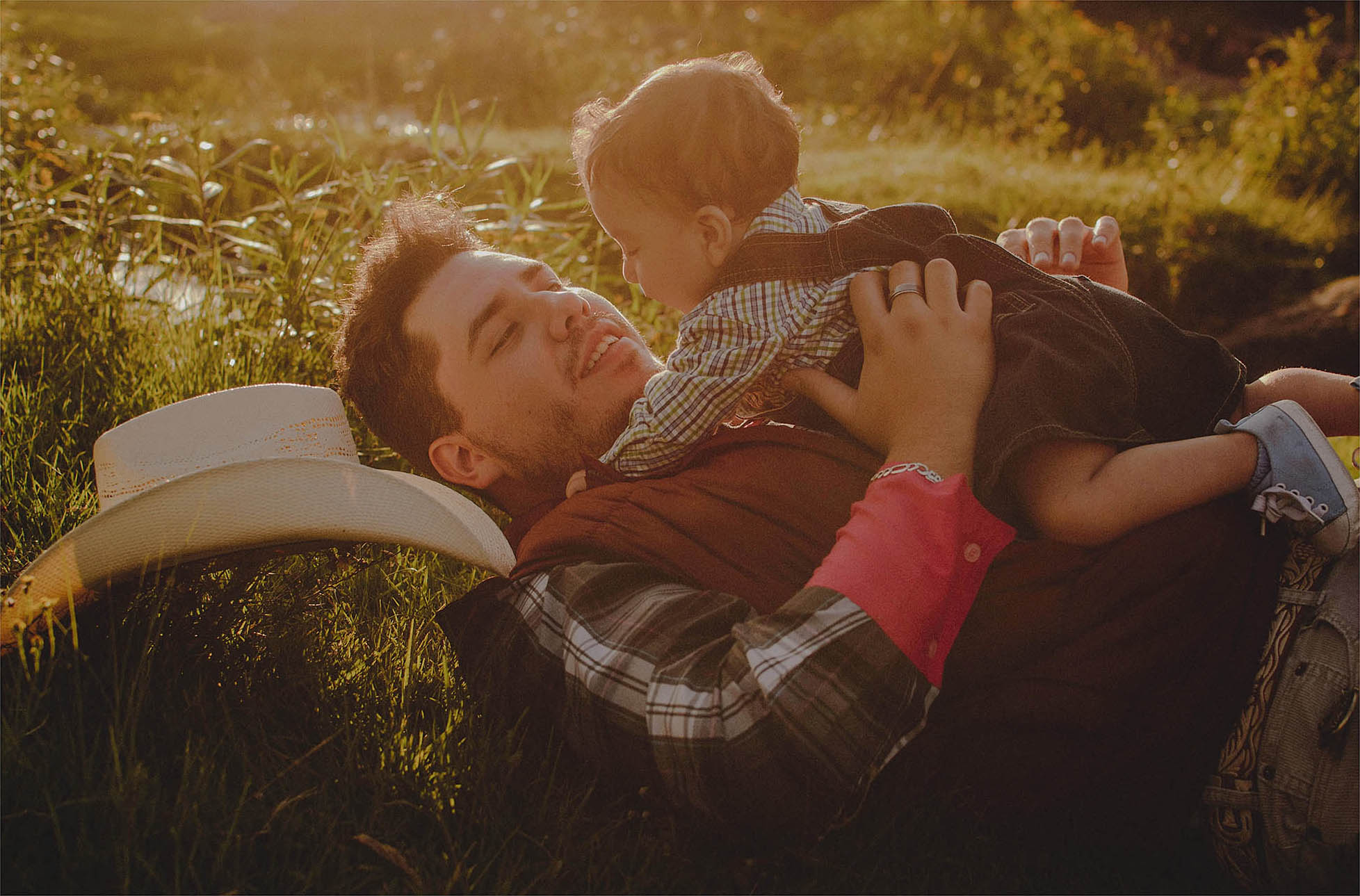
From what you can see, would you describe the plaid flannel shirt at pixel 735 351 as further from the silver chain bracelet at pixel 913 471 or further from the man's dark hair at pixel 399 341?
the man's dark hair at pixel 399 341

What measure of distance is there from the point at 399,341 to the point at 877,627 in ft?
5.30

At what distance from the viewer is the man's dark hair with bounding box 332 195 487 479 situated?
250 centimetres

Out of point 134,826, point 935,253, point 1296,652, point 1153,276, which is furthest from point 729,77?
point 1153,276

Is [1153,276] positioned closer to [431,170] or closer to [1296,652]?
[431,170]

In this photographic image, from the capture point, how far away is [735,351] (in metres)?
1.97

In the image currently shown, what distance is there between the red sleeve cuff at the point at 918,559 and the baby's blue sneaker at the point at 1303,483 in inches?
19.1

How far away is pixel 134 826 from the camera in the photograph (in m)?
1.50

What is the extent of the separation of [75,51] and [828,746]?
1332cm

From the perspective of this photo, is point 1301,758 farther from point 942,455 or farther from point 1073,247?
point 1073,247

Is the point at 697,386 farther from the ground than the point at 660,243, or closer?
closer

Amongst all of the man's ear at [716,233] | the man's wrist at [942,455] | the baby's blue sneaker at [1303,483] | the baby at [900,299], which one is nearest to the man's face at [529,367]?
the baby at [900,299]

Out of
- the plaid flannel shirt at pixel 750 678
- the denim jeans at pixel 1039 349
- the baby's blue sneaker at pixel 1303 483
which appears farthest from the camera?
the denim jeans at pixel 1039 349

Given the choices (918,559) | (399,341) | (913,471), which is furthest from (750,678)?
(399,341)

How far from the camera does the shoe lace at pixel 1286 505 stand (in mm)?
1626
